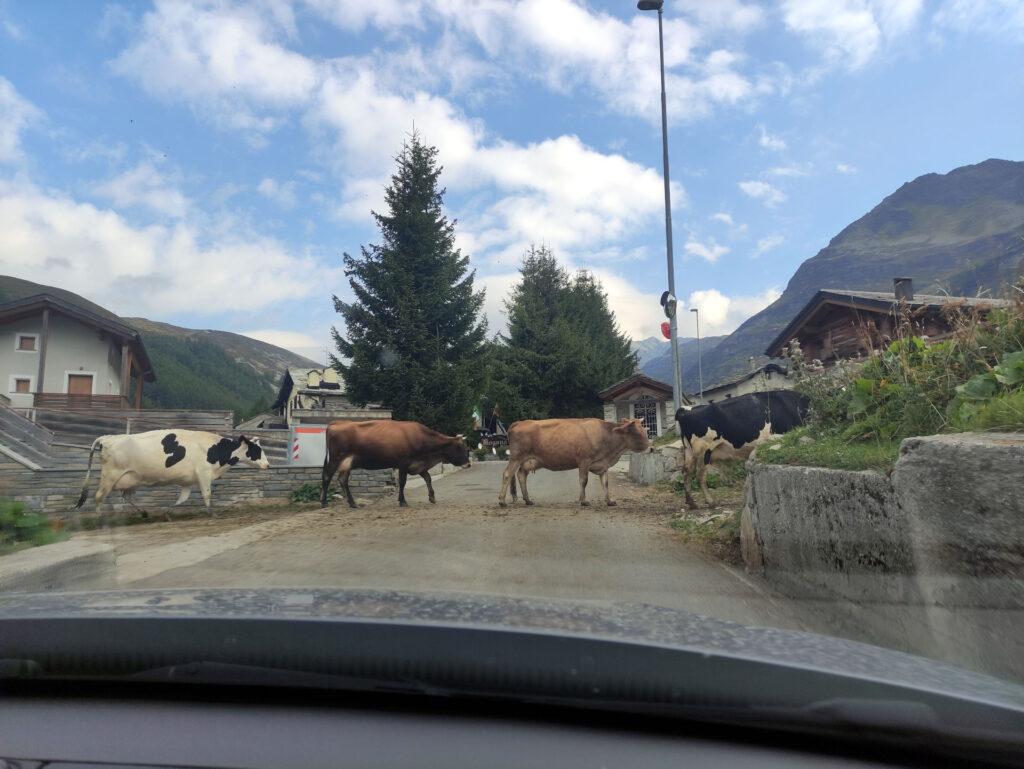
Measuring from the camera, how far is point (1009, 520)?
10.9 ft

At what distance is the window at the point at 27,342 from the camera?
33.0 m

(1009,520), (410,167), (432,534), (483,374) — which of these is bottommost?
(432,534)

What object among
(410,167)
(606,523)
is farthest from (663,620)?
(410,167)

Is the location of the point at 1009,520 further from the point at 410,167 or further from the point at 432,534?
the point at 410,167

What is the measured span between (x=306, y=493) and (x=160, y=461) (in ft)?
9.51

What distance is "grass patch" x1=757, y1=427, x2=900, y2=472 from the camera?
4.79 metres

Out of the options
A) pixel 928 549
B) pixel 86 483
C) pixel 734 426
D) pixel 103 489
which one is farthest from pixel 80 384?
pixel 928 549

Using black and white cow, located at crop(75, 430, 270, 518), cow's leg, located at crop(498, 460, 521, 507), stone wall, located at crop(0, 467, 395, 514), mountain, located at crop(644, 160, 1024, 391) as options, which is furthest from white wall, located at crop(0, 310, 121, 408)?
mountain, located at crop(644, 160, 1024, 391)

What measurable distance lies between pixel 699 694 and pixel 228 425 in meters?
27.3

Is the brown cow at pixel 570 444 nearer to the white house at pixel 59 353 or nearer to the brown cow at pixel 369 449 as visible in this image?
the brown cow at pixel 369 449

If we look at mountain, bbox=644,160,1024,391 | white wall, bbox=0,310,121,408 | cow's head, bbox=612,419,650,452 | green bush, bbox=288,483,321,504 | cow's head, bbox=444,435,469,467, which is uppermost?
mountain, bbox=644,160,1024,391

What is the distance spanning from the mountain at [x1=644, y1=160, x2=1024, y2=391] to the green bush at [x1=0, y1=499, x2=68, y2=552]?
13245 cm

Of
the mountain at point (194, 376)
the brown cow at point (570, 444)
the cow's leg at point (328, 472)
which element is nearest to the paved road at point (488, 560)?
the brown cow at point (570, 444)

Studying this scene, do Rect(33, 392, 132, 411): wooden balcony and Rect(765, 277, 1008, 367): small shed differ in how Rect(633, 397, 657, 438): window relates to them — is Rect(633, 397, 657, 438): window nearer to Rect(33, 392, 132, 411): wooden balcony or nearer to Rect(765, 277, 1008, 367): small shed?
Rect(765, 277, 1008, 367): small shed
